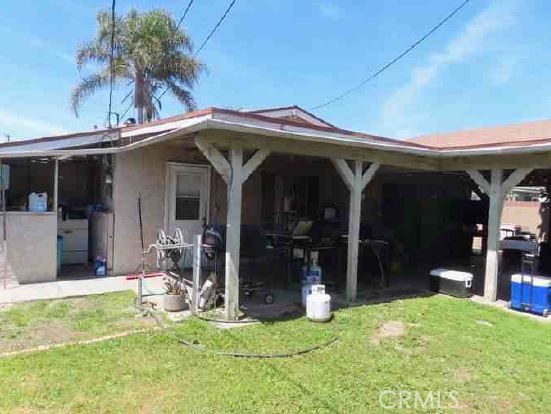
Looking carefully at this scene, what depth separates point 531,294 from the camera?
20.7 feet

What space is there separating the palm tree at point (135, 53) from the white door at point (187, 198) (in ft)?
28.5

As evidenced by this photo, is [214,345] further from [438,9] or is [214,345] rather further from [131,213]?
[438,9]

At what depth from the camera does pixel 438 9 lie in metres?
8.41

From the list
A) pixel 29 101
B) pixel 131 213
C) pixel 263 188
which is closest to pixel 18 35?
pixel 131 213

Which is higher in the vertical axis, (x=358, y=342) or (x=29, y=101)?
(x=29, y=101)

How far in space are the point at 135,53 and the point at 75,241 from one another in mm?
9853

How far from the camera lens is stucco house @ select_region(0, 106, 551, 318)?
18.4 feet

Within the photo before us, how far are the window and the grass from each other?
2534 mm

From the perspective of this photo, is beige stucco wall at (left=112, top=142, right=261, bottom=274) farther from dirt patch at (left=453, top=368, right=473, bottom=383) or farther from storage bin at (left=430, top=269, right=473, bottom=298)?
dirt patch at (left=453, top=368, right=473, bottom=383)

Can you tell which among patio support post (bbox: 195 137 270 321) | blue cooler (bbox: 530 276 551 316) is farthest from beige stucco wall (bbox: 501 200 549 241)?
patio support post (bbox: 195 137 270 321)

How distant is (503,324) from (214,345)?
391cm

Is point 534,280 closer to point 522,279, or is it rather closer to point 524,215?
point 522,279

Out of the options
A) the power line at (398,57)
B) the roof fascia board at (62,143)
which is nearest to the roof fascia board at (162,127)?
the roof fascia board at (62,143)

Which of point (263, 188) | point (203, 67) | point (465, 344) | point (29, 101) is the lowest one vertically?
point (465, 344)
